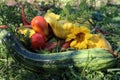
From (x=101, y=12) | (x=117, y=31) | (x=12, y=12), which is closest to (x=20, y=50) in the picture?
(x=12, y=12)

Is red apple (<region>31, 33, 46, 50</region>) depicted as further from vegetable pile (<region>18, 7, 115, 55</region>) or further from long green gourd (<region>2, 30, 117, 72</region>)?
long green gourd (<region>2, 30, 117, 72</region>)

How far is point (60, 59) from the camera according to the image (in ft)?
9.74

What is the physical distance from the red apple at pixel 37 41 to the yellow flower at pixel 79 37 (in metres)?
0.21

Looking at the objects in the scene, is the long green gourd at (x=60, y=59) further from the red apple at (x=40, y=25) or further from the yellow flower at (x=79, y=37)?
the red apple at (x=40, y=25)

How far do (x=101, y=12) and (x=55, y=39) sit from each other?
3.24ft

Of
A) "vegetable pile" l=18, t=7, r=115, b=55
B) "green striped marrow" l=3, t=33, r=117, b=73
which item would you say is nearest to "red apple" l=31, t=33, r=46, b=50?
"vegetable pile" l=18, t=7, r=115, b=55

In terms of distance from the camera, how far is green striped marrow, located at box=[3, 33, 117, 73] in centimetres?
294

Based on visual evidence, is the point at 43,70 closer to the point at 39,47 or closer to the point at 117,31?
the point at 39,47

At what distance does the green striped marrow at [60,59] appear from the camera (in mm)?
2939

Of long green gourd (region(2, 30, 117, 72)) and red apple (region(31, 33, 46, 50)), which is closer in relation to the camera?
long green gourd (region(2, 30, 117, 72))

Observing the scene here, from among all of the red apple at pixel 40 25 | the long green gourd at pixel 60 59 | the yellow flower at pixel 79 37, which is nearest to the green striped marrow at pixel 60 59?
the long green gourd at pixel 60 59

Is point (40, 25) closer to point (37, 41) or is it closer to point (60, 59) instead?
point (37, 41)

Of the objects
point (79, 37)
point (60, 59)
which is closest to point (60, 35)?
point (79, 37)

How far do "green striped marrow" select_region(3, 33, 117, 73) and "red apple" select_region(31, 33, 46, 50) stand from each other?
16 cm
